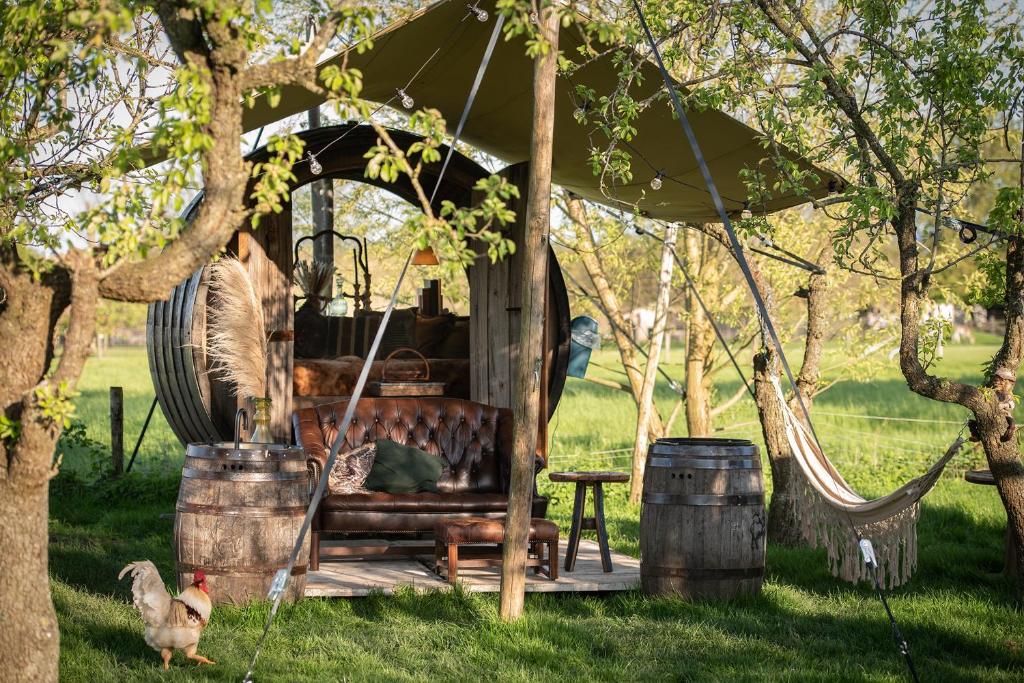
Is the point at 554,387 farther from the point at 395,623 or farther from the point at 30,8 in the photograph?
the point at 30,8

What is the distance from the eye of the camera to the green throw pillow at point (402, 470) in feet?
23.8

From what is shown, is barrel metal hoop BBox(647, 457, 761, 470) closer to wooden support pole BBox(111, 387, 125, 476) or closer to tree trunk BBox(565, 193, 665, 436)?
tree trunk BBox(565, 193, 665, 436)

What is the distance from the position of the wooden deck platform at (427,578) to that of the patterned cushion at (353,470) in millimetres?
468

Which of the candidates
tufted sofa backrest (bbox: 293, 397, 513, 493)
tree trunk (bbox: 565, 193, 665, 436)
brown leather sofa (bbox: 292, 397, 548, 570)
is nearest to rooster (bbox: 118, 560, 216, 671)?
brown leather sofa (bbox: 292, 397, 548, 570)

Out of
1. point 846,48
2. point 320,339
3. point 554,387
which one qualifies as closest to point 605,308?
point 554,387

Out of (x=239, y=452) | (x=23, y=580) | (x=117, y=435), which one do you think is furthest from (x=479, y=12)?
(x=117, y=435)

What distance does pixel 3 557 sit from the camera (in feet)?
12.8

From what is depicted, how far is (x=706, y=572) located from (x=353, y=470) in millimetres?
2491

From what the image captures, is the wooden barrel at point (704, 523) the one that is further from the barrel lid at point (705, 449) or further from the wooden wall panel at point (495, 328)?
the wooden wall panel at point (495, 328)

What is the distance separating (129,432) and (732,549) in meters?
11.4

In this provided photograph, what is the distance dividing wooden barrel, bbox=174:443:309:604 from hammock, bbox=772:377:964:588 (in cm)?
274

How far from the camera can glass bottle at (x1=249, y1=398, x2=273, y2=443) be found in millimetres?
7020

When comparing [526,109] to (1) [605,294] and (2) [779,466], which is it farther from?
(1) [605,294]

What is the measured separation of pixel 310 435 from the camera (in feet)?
24.1
